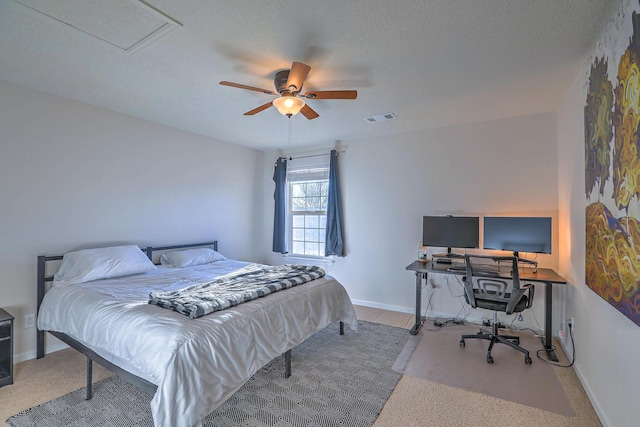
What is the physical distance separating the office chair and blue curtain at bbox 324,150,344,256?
1.97m

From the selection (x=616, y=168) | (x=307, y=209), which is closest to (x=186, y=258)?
(x=307, y=209)

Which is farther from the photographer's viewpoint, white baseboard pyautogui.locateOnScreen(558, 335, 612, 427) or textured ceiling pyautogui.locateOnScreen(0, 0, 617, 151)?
white baseboard pyautogui.locateOnScreen(558, 335, 612, 427)

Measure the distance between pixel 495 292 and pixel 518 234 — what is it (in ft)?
2.64

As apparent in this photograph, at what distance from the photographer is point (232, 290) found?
244cm

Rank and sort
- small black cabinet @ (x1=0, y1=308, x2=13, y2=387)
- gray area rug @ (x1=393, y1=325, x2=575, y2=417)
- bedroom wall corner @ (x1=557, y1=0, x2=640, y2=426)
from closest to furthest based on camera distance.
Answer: bedroom wall corner @ (x1=557, y1=0, x2=640, y2=426)
gray area rug @ (x1=393, y1=325, x2=575, y2=417)
small black cabinet @ (x1=0, y1=308, x2=13, y2=387)

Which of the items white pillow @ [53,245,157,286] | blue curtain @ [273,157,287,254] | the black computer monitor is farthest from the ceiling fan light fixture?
blue curtain @ [273,157,287,254]

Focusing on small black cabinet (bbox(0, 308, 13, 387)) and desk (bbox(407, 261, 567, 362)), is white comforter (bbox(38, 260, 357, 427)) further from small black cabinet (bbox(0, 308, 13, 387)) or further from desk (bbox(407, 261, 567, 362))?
desk (bbox(407, 261, 567, 362))

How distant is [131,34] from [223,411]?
8.50ft

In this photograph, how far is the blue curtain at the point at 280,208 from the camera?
5.10 meters

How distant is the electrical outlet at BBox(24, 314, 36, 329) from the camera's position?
2744 mm

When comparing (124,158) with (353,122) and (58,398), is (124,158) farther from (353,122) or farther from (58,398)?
(353,122)

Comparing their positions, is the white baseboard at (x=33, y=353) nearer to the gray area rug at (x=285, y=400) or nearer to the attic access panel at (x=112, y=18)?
the gray area rug at (x=285, y=400)

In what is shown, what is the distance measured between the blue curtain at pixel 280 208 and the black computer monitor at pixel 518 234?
9.98 feet

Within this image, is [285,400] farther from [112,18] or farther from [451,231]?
[112,18]
